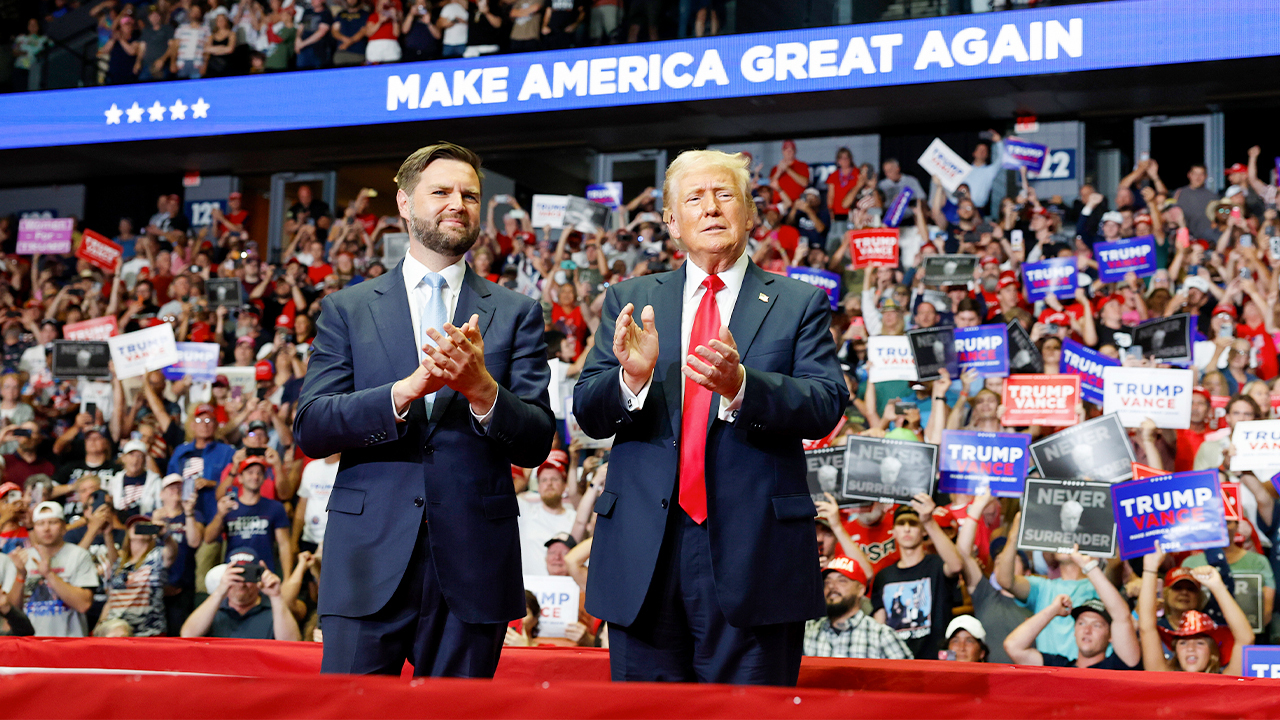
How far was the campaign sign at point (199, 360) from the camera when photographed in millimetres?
7271

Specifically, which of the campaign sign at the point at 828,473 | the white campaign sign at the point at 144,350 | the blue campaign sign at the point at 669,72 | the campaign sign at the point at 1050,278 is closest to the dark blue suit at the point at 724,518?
the campaign sign at the point at 828,473

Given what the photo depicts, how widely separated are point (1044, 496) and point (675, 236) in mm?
3032

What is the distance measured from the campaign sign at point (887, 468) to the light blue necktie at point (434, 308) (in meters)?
3.11

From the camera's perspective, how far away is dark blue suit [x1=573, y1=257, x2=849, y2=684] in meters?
1.88

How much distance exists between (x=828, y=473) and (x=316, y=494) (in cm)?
261

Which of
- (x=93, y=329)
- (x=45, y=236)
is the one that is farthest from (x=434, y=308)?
(x=45, y=236)

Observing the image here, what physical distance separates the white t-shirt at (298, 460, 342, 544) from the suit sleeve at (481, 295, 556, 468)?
3899 mm

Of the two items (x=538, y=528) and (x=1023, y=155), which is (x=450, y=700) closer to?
(x=538, y=528)

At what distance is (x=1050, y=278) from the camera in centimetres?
675

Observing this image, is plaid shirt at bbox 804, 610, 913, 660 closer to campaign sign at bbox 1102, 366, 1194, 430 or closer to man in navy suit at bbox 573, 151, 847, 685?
campaign sign at bbox 1102, 366, 1194, 430

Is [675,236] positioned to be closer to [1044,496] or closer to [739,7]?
[1044,496]

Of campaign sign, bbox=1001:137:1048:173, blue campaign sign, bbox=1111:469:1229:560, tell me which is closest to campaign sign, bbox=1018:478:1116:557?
blue campaign sign, bbox=1111:469:1229:560

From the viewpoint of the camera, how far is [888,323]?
6500 mm

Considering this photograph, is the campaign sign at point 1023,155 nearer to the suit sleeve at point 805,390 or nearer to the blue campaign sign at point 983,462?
the blue campaign sign at point 983,462
